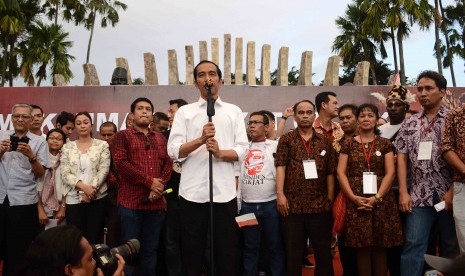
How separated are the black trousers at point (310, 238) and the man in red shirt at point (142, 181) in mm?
1069

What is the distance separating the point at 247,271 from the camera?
166 inches

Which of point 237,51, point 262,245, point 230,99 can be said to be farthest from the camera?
point 237,51

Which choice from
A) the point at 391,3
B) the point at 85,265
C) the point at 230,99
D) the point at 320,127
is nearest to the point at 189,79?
the point at 230,99

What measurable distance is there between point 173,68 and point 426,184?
579 centimetres

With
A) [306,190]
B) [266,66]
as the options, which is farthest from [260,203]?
[266,66]

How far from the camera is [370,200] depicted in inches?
142

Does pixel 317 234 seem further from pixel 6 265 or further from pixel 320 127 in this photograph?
pixel 6 265

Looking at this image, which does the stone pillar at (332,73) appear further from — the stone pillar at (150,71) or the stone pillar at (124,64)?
the stone pillar at (124,64)

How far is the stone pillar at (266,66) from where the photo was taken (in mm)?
8266

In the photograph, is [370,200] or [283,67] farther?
[283,67]

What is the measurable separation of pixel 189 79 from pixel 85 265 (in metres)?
6.76

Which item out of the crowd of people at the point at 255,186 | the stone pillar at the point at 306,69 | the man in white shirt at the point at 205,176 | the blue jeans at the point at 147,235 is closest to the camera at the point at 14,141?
the crowd of people at the point at 255,186

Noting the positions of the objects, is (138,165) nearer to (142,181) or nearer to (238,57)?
(142,181)

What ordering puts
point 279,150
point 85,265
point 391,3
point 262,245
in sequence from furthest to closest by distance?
point 391,3
point 262,245
point 279,150
point 85,265
